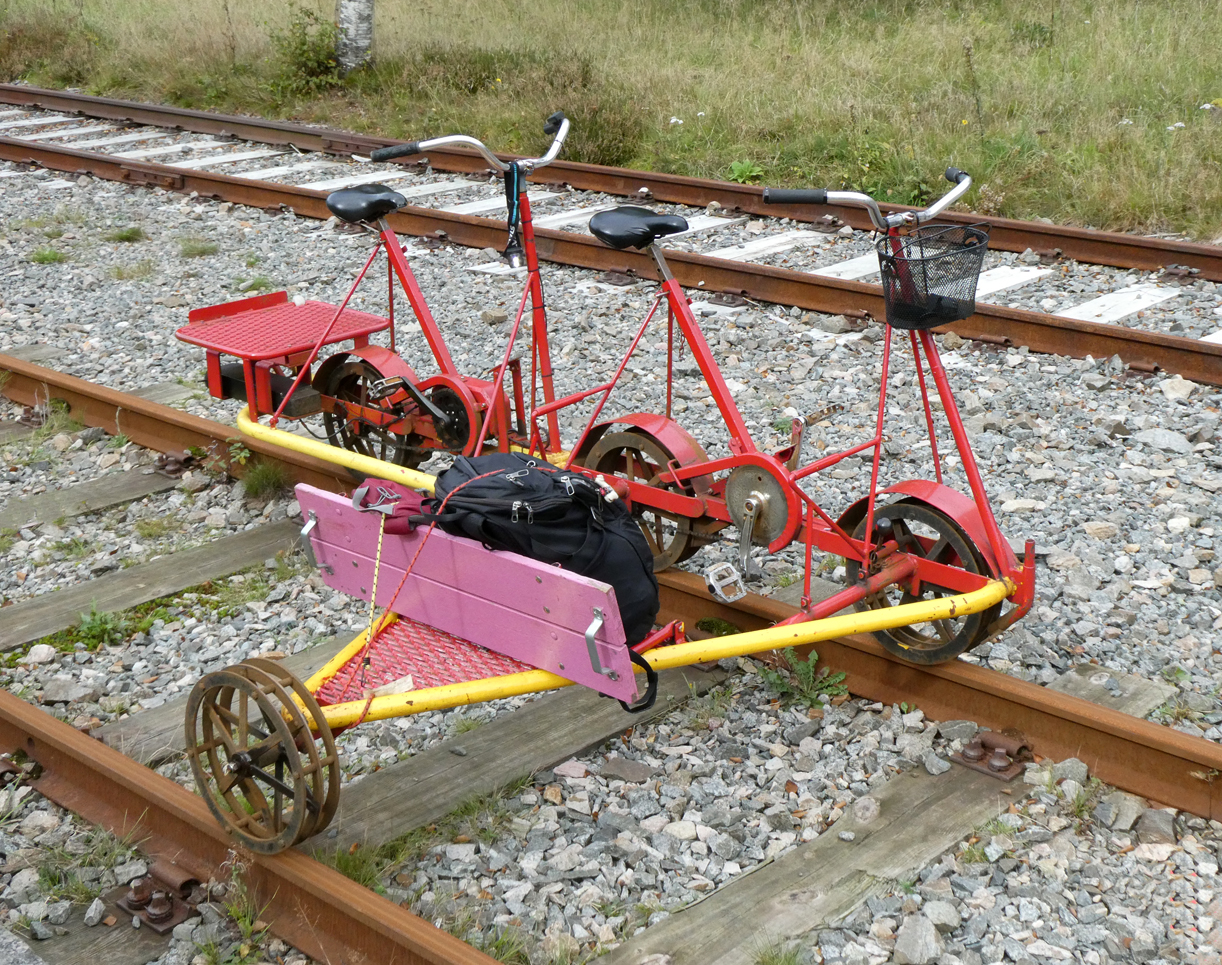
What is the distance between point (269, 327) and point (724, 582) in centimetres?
286

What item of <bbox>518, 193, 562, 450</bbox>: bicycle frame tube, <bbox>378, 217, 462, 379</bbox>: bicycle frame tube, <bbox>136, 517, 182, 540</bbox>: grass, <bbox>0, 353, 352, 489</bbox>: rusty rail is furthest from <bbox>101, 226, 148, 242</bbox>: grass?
<bbox>518, 193, 562, 450</bbox>: bicycle frame tube

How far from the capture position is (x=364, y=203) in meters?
5.49

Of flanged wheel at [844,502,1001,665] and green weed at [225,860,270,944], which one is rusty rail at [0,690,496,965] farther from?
flanged wheel at [844,502,1001,665]

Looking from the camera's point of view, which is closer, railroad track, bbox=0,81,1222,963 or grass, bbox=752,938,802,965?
grass, bbox=752,938,802,965

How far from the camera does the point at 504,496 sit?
3961mm

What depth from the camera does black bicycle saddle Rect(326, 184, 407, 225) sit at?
5500 mm

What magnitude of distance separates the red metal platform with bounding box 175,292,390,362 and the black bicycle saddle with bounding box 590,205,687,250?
1603 mm

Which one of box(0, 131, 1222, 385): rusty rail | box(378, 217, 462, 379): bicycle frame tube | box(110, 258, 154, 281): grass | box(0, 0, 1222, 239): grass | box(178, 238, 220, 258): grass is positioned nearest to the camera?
box(378, 217, 462, 379): bicycle frame tube

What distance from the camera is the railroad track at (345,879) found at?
3.31 m

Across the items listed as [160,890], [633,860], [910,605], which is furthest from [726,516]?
[160,890]

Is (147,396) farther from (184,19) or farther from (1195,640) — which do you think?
(184,19)

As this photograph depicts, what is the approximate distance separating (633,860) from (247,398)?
3119mm

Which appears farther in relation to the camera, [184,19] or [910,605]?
[184,19]

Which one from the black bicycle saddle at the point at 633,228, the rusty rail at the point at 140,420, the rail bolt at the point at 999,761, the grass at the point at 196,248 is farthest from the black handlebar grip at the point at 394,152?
the grass at the point at 196,248
